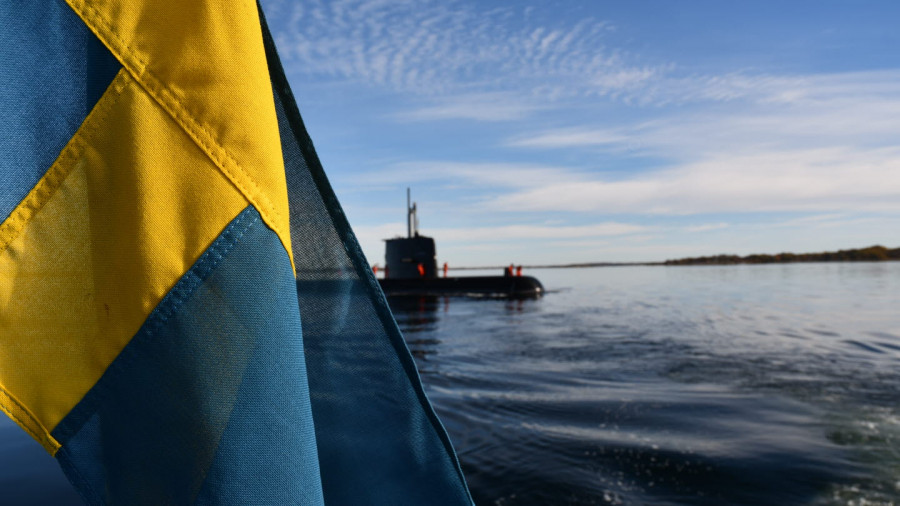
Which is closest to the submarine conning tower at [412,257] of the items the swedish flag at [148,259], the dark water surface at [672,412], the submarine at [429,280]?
the submarine at [429,280]

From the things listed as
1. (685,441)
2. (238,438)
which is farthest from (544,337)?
(238,438)

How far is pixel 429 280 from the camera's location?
31.1 m

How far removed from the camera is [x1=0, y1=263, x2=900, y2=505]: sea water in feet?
15.1

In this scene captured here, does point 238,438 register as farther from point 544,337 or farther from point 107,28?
point 544,337

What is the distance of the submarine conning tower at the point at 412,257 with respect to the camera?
103 ft

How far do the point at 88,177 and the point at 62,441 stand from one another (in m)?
0.49

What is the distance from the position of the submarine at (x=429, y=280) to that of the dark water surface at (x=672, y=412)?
15.6m

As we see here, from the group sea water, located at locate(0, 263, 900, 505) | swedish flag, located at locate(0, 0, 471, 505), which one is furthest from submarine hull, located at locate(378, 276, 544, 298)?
swedish flag, located at locate(0, 0, 471, 505)

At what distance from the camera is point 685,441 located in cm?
568

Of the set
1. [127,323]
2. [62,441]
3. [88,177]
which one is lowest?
[62,441]

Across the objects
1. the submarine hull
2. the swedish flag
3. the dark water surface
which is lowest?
the dark water surface

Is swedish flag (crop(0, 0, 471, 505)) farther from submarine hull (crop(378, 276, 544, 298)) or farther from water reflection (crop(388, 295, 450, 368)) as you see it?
submarine hull (crop(378, 276, 544, 298))

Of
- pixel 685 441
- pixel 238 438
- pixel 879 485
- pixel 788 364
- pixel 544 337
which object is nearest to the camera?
pixel 238 438

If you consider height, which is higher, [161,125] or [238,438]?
[161,125]
